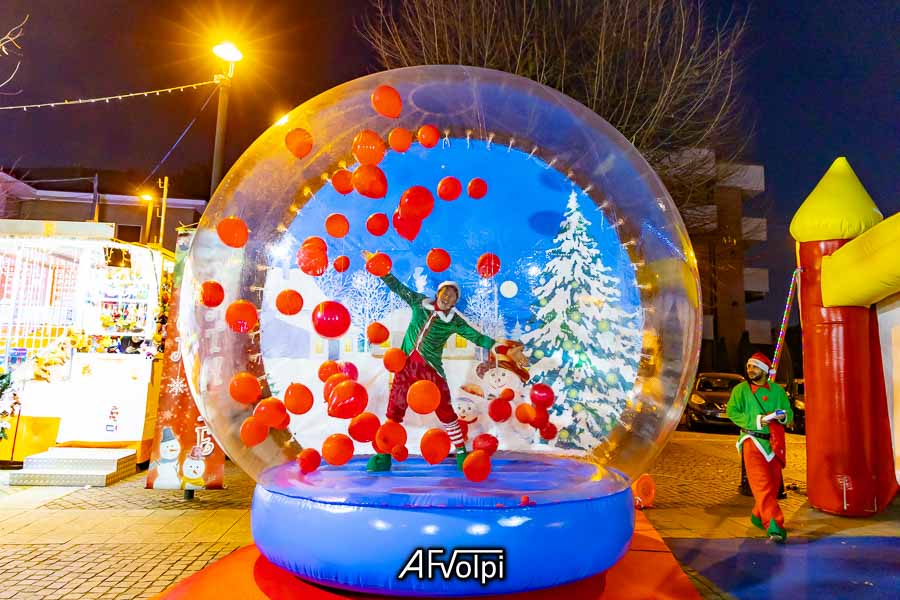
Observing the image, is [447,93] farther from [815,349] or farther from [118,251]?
[118,251]

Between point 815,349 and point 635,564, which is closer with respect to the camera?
point 635,564

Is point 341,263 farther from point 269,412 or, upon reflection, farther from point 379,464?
point 379,464

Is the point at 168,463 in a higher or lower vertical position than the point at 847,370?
lower

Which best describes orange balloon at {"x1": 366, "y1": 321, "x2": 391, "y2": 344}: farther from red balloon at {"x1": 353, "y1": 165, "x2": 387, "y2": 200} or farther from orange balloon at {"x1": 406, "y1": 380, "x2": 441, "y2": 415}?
orange balloon at {"x1": 406, "y1": 380, "x2": 441, "y2": 415}

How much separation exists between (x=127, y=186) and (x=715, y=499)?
85.2 ft

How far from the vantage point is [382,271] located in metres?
4.56

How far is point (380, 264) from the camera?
4566mm

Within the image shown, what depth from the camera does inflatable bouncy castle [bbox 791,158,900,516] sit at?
6.20m

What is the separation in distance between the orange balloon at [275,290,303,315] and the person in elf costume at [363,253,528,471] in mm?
673

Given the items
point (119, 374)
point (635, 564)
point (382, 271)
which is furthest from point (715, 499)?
point (119, 374)

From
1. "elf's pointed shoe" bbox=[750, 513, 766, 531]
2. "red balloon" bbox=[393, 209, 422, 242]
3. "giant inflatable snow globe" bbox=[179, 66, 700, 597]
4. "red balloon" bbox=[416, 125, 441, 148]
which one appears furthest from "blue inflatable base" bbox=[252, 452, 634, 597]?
"elf's pointed shoe" bbox=[750, 513, 766, 531]

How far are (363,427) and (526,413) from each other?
1.60 meters

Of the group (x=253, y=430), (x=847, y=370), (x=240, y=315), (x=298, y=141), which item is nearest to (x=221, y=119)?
(x=298, y=141)

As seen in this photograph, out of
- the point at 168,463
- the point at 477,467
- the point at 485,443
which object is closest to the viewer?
the point at 477,467
